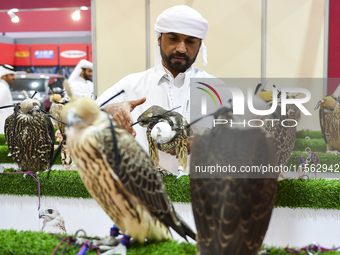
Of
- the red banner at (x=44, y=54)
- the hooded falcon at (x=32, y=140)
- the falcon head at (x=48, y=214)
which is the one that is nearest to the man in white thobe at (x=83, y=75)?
the red banner at (x=44, y=54)

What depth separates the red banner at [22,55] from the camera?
6.81 meters

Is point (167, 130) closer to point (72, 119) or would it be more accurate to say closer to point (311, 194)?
point (72, 119)

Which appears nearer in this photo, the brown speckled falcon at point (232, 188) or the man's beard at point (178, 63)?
the brown speckled falcon at point (232, 188)

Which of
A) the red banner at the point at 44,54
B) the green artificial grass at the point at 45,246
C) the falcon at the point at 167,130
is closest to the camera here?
the green artificial grass at the point at 45,246

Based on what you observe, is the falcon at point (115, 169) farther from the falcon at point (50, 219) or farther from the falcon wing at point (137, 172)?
the falcon at point (50, 219)

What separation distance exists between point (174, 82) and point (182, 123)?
42 centimetres

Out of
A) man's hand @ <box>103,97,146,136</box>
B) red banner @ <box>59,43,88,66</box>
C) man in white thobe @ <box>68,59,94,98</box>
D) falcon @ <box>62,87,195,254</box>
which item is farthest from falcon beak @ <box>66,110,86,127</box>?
red banner @ <box>59,43,88,66</box>

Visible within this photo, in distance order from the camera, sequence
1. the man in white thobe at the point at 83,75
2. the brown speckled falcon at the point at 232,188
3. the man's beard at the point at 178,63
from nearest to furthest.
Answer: the brown speckled falcon at the point at 232,188 → the man's beard at the point at 178,63 → the man in white thobe at the point at 83,75

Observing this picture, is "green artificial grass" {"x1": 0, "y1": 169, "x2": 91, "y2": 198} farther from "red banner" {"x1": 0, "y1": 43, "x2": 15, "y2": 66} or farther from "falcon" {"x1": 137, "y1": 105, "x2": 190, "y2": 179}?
"red banner" {"x1": 0, "y1": 43, "x2": 15, "y2": 66}

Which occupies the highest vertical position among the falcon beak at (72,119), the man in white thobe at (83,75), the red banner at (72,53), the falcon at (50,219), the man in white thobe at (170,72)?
the red banner at (72,53)

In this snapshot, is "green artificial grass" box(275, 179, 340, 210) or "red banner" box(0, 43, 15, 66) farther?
"red banner" box(0, 43, 15, 66)

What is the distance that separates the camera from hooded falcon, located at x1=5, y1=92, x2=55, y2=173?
1.32 meters

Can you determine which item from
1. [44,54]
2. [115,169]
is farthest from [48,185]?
[44,54]

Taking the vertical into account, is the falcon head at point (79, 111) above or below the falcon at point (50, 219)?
above
